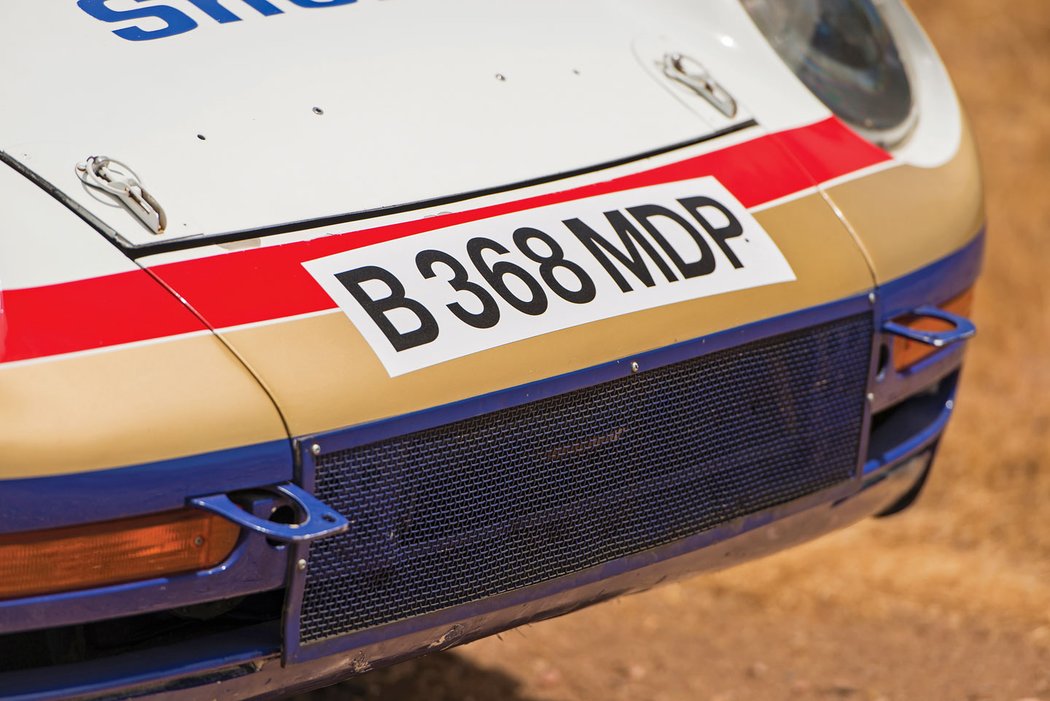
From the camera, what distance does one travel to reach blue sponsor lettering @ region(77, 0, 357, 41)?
6.93ft

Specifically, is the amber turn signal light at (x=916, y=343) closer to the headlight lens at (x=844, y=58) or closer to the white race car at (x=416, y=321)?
the white race car at (x=416, y=321)

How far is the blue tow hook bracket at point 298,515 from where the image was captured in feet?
5.37

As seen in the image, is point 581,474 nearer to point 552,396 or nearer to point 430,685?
point 552,396

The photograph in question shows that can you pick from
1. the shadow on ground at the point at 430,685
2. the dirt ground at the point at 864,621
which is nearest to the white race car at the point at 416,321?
the dirt ground at the point at 864,621

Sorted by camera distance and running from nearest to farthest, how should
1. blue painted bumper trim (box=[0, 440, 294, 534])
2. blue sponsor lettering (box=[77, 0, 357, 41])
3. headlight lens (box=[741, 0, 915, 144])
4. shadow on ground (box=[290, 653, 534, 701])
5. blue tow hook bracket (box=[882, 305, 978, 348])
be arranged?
blue painted bumper trim (box=[0, 440, 294, 534]), blue sponsor lettering (box=[77, 0, 357, 41]), blue tow hook bracket (box=[882, 305, 978, 348]), headlight lens (box=[741, 0, 915, 144]), shadow on ground (box=[290, 653, 534, 701])

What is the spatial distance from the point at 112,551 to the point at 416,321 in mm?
477

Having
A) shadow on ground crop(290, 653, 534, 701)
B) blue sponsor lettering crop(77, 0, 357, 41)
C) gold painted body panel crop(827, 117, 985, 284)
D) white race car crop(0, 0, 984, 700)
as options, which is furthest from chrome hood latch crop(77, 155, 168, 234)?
shadow on ground crop(290, 653, 534, 701)

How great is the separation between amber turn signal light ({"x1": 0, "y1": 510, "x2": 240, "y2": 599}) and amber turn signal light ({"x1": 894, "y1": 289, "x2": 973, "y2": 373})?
3.94 feet

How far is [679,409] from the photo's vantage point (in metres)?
2.01

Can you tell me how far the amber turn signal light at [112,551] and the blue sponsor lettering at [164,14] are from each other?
844 millimetres

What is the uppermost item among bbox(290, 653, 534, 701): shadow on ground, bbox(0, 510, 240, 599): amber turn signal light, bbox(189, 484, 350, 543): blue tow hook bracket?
bbox(189, 484, 350, 543): blue tow hook bracket

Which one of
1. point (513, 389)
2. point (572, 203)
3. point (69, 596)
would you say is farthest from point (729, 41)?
point (69, 596)

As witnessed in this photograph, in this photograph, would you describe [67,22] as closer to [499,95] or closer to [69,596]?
[499,95]

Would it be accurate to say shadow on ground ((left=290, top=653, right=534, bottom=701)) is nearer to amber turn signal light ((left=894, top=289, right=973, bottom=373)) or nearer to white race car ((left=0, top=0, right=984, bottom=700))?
white race car ((left=0, top=0, right=984, bottom=700))
